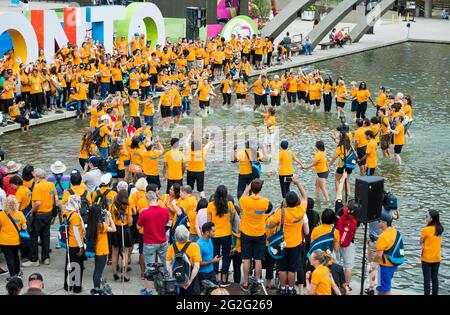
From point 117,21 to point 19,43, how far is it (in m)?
6.67

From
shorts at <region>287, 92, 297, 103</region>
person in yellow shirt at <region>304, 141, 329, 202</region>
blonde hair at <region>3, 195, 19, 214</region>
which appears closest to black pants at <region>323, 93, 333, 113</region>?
shorts at <region>287, 92, 297, 103</region>

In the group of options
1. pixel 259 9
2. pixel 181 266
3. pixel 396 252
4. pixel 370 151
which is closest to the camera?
pixel 181 266

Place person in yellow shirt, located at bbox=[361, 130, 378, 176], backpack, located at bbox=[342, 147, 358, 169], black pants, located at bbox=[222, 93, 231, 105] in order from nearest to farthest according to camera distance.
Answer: backpack, located at bbox=[342, 147, 358, 169] < person in yellow shirt, located at bbox=[361, 130, 378, 176] < black pants, located at bbox=[222, 93, 231, 105]

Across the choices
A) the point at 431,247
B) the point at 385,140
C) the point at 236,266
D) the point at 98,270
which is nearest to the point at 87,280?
the point at 98,270

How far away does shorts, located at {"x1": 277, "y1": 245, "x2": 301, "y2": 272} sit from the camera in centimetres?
1095

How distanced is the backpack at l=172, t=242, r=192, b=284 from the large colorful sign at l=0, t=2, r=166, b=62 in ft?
52.5

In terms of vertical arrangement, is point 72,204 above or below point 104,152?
above

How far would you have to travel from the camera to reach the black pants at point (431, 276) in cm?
1124

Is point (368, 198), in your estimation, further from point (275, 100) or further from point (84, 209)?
point (275, 100)

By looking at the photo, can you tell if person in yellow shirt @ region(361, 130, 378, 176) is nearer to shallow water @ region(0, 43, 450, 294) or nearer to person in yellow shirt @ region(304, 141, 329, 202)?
shallow water @ region(0, 43, 450, 294)

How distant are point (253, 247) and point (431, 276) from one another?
2559mm

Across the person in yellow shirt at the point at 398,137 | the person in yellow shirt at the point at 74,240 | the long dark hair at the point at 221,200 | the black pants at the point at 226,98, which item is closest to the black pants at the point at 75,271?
the person in yellow shirt at the point at 74,240

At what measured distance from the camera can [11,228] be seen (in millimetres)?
11375
